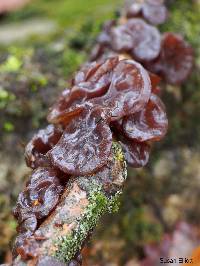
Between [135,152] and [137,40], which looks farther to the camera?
[137,40]

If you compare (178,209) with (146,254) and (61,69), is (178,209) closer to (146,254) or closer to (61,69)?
(146,254)

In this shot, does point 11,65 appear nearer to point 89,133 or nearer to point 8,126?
point 8,126

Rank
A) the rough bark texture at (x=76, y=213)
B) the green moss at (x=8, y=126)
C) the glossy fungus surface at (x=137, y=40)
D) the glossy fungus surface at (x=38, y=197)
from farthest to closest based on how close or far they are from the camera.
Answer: the green moss at (x=8, y=126)
the glossy fungus surface at (x=137, y=40)
the glossy fungus surface at (x=38, y=197)
the rough bark texture at (x=76, y=213)

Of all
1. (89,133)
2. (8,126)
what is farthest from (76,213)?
(8,126)

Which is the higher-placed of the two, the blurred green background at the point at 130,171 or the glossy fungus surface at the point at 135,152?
the glossy fungus surface at the point at 135,152

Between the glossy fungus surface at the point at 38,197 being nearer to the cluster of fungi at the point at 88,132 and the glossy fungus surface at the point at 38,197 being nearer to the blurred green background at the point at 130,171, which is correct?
the cluster of fungi at the point at 88,132

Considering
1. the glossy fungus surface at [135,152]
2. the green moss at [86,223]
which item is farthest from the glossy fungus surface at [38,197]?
the glossy fungus surface at [135,152]

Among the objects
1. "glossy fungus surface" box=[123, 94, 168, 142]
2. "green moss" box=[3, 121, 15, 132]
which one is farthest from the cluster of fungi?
"green moss" box=[3, 121, 15, 132]
